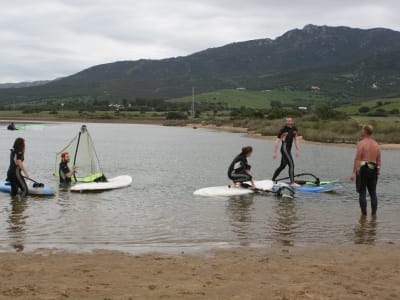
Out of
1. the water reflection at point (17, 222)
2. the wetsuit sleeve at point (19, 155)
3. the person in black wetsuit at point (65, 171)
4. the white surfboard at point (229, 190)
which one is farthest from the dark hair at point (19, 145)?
the white surfboard at point (229, 190)

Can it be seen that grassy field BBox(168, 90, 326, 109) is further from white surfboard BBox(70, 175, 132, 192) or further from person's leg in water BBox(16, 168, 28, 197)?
person's leg in water BBox(16, 168, 28, 197)

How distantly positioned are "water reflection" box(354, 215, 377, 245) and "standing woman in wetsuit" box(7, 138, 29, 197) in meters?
8.18

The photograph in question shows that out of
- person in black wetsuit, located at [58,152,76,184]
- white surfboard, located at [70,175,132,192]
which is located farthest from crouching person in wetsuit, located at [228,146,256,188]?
person in black wetsuit, located at [58,152,76,184]

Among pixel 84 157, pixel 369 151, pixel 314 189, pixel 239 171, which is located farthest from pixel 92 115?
pixel 369 151

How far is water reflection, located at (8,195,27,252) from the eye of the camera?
9.20 m

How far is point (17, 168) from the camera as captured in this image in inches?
539

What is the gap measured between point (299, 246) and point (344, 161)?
22.3 metres

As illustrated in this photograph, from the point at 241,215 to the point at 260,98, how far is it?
151 m

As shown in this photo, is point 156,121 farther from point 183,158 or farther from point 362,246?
point 362,246

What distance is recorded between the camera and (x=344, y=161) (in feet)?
100

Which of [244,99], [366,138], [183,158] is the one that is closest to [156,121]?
[244,99]

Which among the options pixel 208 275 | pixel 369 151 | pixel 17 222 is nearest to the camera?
pixel 208 275

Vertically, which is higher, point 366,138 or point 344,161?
point 366,138

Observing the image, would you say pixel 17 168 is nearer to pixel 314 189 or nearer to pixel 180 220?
pixel 180 220
